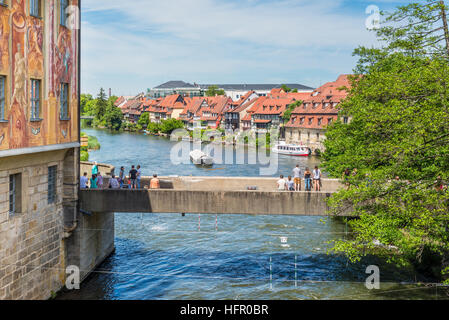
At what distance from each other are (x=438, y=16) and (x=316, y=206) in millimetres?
7810

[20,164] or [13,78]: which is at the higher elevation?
[13,78]

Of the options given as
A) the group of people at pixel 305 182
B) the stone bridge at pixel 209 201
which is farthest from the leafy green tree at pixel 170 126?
the stone bridge at pixel 209 201

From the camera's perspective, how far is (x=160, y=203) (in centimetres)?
2095

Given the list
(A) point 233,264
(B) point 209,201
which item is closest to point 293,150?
(A) point 233,264

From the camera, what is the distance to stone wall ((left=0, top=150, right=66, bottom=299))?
15609 mm

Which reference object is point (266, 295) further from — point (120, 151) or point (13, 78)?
point (120, 151)

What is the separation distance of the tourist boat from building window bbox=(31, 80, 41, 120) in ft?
206

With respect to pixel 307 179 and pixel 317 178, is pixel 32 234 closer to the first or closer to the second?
pixel 307 179

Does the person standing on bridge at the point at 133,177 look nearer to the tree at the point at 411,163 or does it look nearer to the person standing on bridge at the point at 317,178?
the person standing on bridge at the point at 317,178

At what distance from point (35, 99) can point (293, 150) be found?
2498 inches

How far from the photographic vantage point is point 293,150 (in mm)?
78562

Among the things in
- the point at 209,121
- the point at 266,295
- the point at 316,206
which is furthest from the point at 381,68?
the point at 209,121

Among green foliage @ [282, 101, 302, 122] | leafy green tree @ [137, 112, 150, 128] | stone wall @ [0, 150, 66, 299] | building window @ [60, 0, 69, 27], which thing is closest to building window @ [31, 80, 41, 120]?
stone wall @ [0, 150, 66, 299]

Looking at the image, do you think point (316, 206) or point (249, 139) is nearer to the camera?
point (316, 206)
